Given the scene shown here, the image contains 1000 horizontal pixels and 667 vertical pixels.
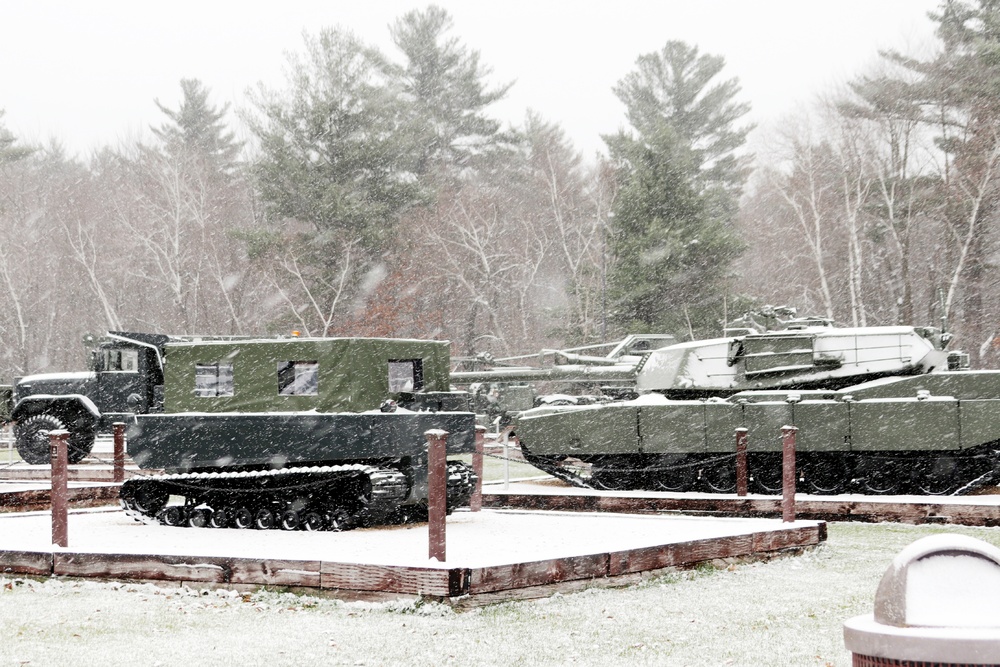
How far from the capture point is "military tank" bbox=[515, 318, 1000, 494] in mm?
16250

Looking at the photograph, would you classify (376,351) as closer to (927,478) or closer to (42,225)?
(927,478)

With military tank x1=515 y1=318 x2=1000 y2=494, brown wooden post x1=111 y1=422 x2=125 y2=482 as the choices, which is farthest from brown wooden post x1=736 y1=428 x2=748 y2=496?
brown wooden post x1=111 y1=422 x2=125 y2=482

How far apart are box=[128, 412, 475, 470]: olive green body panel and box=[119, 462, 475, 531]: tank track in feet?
0.47

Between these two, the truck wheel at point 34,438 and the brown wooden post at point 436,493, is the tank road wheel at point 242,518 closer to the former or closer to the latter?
the brown wooden post at point 436,493

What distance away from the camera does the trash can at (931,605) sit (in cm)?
314

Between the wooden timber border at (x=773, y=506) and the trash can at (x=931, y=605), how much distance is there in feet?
35.2

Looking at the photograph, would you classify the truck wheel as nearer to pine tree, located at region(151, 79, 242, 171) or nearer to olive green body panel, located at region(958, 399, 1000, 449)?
olive green body panel, located at region(958, 399, 1000, 449)

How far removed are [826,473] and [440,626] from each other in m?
10.5

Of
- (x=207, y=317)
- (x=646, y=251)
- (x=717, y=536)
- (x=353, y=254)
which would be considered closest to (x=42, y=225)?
(x=207, y=317)

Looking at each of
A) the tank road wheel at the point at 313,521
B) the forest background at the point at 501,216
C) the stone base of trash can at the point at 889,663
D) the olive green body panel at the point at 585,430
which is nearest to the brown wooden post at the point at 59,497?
the tank road wheel at the point at 313,521

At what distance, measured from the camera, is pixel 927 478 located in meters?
16.6

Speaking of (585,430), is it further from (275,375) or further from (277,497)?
(277,497)

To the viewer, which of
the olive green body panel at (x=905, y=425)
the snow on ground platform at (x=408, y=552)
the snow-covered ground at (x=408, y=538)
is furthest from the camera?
the olive green body panel at (x=905, y=425)

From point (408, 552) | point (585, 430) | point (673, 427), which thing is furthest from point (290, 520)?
point (673, 427)
